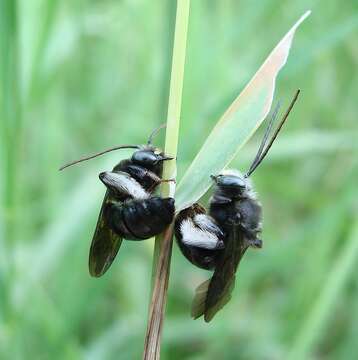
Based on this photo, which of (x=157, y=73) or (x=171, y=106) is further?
(x=157, y=73)

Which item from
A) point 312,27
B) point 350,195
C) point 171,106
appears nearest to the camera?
point 171,106

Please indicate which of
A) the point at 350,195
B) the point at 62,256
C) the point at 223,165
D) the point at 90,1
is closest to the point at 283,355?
the point at 350,195

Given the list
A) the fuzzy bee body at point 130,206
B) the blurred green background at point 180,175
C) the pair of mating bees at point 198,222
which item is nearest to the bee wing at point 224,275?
the pair of mating bees at point 198,222

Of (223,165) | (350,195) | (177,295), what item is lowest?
(177,295)

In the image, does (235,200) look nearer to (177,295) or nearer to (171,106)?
(171,106)

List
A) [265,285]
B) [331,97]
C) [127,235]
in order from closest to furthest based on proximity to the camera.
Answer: [127,235], [265,285], [331,97]

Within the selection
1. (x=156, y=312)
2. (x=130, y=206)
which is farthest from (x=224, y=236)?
(x=156, y=312)

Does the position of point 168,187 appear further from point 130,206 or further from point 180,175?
point 180,175
